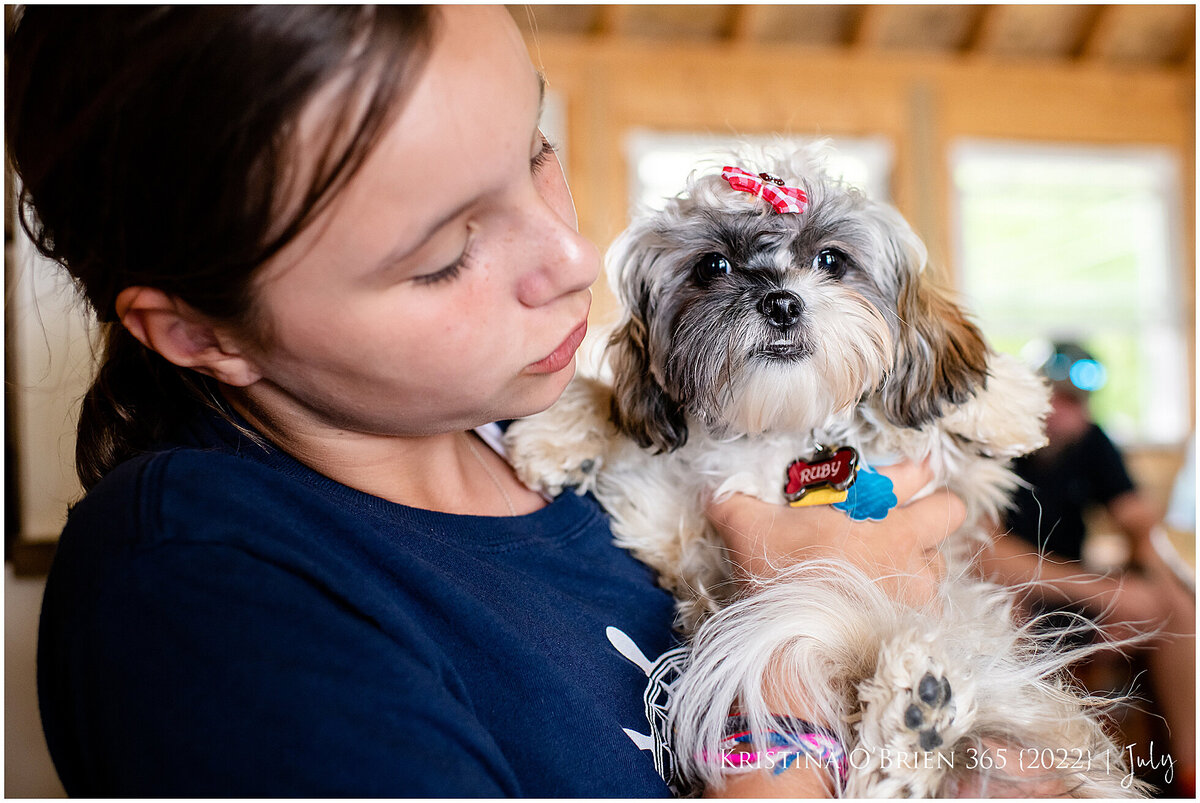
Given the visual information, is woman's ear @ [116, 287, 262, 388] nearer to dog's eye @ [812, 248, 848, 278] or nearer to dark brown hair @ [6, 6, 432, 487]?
dark brown hair @ [6, 6, 432, 487]

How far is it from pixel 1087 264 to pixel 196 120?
863 cm

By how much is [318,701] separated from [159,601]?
0.16 meters

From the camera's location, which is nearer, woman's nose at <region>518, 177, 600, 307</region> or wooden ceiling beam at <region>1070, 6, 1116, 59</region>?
woman's nose at <region>518, 177, 600, 307</region>

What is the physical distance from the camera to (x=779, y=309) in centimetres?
150

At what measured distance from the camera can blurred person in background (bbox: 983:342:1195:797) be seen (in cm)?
346

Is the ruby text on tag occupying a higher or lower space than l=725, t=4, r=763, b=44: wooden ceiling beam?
lower

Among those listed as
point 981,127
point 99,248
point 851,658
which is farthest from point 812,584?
point 981,127

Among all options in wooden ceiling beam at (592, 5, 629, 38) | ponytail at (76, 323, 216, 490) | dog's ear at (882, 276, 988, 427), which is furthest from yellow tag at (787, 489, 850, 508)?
wooden ceiling beam at (592, 5, 629, 38)

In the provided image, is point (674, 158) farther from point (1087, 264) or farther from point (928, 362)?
point (928, 362)

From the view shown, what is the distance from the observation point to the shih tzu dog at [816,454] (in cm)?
114

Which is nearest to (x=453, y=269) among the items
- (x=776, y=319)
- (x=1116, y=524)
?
(x=776, y=319)

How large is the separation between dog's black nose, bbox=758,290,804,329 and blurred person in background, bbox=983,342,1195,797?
1996 mm

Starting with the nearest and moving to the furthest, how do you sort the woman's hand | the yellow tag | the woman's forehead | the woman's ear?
the woman's forehead < the woman's ear < the woman's hand < the yellow tag

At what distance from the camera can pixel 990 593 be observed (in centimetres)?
152
